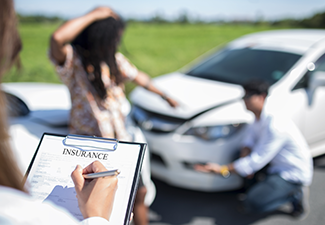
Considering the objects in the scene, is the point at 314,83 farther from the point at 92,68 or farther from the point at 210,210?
the point at 92,68

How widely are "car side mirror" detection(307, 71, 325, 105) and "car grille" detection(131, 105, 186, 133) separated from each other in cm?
131

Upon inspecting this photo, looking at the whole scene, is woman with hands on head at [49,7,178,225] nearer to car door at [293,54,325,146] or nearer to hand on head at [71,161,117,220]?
hand on head at [71,161,117,220]

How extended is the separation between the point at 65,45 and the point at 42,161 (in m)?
0.92

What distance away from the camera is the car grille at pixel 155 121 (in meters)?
2.59

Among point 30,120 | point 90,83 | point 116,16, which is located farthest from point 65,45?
point 30,120

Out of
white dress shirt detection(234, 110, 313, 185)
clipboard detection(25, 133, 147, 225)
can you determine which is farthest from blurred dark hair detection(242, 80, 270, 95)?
clipboard detection(25, 133, 147, 225)

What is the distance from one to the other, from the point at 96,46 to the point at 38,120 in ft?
2.53

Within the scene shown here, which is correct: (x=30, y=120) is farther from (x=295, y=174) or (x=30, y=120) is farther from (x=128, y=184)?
(x=295, y=174)

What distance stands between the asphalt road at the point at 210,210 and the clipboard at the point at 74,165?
4.92ft

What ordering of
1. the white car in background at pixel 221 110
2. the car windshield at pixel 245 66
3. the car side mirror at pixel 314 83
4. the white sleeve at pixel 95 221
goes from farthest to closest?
the car windshield at pixel 245 66, the car side mirror at pixel 314 83, the white car in background at pixel 221 110, the white sleeve at pixel 95 221

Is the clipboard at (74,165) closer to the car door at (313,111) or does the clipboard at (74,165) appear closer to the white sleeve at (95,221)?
the white sleeve at (95,221)

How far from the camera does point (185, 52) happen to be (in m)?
11.5

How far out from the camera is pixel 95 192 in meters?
0.96

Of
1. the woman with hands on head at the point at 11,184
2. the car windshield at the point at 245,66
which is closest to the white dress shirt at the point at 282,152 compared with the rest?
the car windshield at the point at 245,66
